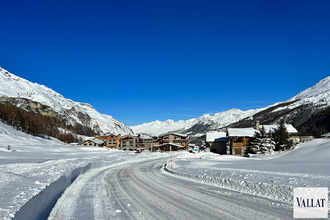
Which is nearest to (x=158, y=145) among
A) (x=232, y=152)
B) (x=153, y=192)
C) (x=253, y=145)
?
(x=232, y=152)

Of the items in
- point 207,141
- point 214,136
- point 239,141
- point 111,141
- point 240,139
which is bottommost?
point 111,141

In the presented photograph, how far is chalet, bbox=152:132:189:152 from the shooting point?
104 m

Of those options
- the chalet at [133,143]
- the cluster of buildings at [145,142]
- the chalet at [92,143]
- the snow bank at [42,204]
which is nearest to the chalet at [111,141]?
the cluster of buildings at [145,142]

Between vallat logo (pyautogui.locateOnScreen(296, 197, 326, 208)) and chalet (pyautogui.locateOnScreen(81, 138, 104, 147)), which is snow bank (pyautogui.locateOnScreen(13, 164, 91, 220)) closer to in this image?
vallat logo (pyautogui.locateOnScreen(296, 197, 326, 208))

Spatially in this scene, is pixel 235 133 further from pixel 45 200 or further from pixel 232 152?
pixel 45 200

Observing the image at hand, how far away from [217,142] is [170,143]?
34.9m

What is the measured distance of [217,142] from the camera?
2813 inches

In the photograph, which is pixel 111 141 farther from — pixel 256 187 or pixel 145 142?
pixel 256 187

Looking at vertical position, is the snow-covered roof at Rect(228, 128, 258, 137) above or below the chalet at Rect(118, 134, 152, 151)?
above

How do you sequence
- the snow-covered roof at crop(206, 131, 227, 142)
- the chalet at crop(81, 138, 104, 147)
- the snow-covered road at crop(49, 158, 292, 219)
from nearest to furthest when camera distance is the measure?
the snow-covered road at crop(49, 158, 292, 219), the snow-covered roof at crop(206, 131, 227, 142), the chalet at crop(81, 138, 104, 147)

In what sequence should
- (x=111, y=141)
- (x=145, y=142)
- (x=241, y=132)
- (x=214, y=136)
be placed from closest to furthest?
(x=241, y=132), (x=214, y=136), (x=145, y=142), (x=111, y=141)

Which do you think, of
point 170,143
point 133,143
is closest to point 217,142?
point 170,143

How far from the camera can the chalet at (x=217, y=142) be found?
224ft

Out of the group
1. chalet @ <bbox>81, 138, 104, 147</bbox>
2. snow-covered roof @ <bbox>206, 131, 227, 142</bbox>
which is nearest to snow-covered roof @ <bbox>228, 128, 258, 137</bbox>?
snow-covered roof @ <bbox>206, 131, 227, 142</bbox>
